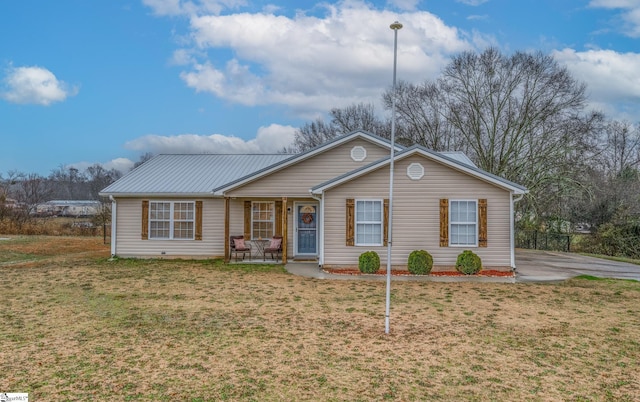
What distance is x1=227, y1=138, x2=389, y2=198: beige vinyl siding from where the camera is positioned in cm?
1532

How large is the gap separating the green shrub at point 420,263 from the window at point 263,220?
19.6ft

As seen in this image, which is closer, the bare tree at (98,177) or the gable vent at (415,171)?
the gable vent at (415,171)

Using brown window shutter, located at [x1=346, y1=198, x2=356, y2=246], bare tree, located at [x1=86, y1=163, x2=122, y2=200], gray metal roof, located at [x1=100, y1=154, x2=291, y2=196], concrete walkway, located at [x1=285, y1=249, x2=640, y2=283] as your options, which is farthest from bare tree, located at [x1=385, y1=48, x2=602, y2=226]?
bare tree, located at [x1=86, y1=163, x2=122, y2=200]

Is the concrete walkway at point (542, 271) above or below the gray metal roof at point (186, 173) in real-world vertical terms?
below

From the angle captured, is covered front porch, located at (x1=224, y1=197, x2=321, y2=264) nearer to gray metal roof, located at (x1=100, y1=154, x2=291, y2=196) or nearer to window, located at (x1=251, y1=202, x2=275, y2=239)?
window, located at (x1=251, y1=202, x2=275, y2=239)

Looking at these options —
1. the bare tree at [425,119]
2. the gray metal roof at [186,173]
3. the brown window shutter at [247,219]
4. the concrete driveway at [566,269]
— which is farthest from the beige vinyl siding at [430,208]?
the bare tree at [425,119]

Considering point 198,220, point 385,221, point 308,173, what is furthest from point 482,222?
point 198,220

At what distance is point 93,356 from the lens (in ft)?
18.6

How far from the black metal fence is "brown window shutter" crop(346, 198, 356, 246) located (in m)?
15.5

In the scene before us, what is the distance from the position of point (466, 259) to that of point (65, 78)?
18.5 m

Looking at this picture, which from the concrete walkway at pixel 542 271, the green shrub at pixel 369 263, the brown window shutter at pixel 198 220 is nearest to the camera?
the concrete walkway at pixel 542 271

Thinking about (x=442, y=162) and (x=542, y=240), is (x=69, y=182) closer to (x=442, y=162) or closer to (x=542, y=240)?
(x=542, y=240)

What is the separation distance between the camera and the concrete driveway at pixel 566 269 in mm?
12883

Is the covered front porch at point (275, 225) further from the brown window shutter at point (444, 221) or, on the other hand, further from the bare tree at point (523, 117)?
the bare tree at point (523, 117)
